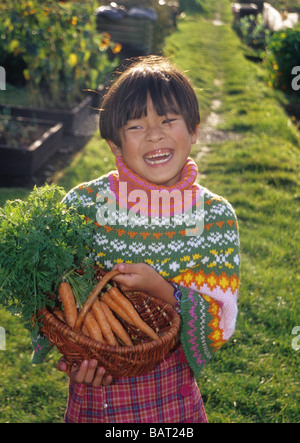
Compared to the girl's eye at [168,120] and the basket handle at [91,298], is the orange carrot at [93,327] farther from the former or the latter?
the girl's eye at [168,120]

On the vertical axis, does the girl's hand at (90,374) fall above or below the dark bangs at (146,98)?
below

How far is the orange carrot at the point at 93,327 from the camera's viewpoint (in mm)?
2148

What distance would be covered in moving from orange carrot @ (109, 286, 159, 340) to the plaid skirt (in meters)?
0.23

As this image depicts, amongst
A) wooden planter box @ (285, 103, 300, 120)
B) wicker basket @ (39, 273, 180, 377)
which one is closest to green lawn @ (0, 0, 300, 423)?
wooden planter box @ (285, 103, 300, 120)

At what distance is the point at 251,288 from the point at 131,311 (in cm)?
232

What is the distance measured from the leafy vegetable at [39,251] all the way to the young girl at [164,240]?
0.16 m

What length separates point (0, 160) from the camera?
5.86 meters

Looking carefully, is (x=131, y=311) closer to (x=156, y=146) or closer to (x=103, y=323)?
(x=103, y=323)

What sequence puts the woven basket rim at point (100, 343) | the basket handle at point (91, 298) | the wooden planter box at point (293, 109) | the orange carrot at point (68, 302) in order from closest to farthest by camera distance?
the woven basket rim at point (100, 343) < the basket handle at point (91, 298) < the orange carrot at point (68, 302) < the wooden planter box at point (293, 109)

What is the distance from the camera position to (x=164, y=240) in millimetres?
2262

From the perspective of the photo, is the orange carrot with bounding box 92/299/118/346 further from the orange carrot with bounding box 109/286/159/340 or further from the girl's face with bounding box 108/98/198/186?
the girl's face with bounding box 108/98/198/186

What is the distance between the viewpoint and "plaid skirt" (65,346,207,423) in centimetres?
222

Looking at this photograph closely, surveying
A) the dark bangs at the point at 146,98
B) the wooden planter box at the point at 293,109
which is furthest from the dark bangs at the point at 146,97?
the wooden planter box at the point at 293,109
